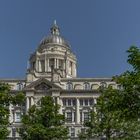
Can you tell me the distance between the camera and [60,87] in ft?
440

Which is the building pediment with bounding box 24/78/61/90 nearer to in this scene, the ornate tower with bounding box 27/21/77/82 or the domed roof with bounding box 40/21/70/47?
the ornate tower with bounding box 27/21/77/82

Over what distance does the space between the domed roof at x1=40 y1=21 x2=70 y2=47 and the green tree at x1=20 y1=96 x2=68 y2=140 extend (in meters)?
87.0

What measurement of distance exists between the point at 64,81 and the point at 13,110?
1605 cm

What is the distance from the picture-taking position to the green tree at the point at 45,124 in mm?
65875

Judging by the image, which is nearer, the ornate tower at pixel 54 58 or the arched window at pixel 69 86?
the arched window at pixel 69 86

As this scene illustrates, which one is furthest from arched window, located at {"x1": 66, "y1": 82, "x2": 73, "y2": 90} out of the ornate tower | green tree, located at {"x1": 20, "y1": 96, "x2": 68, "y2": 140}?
green tree, located at {"x1": 20, "y1": 96, "x2": 68, "y2": 140}

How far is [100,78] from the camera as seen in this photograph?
5551 inches

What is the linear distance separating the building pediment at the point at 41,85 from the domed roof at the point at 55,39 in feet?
78.7

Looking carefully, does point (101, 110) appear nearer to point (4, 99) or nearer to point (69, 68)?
point (4, 99)

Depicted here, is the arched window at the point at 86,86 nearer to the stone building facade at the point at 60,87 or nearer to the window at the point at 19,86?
the stone building facade at the point at 60,87

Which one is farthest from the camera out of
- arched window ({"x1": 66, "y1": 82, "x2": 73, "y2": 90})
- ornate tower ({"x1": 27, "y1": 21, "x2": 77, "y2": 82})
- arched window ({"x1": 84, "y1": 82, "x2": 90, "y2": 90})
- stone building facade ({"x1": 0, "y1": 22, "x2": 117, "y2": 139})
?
ornate tower ({"x1": 27, "y1": 21, "x2": 77, "y2": 82})

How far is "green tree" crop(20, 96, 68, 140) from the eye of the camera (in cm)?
6588

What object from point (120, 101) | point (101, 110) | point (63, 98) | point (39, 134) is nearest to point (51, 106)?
point (39, 134)

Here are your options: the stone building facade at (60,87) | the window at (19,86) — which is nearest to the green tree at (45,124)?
the stone building facade at (60,87)
